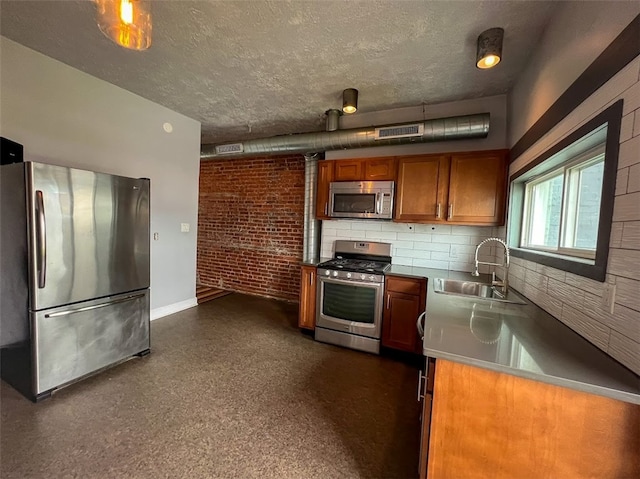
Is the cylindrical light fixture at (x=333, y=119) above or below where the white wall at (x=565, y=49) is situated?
above

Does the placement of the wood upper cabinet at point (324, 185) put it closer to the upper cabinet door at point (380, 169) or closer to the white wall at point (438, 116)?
the white wall at point (438, 116)

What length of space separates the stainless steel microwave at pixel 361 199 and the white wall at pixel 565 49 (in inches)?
51.4

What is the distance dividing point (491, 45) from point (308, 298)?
2.81 meters

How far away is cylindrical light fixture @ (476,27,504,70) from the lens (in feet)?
6.15

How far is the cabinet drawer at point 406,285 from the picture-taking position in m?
2.66

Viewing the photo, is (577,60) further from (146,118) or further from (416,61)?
(146,118)

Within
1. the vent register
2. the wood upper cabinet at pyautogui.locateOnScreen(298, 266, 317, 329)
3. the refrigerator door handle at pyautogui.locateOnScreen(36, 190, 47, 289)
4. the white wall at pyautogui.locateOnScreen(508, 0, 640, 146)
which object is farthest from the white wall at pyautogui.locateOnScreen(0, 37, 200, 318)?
the white wall at pyautogui.locateOnScreen(508, 0, 640, 146)

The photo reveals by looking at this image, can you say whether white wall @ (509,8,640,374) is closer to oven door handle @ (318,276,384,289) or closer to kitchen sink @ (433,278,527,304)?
kitchen sink @ (433,278,527,304)

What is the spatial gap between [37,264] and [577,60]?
3.45 m

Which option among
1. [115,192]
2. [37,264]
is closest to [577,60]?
[115,192]

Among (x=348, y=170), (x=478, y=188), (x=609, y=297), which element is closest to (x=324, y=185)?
(x=348, y=170)

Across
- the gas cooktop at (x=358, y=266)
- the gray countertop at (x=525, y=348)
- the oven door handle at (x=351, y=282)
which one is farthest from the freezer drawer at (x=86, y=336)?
the gray countertop at (x=525, y=348)

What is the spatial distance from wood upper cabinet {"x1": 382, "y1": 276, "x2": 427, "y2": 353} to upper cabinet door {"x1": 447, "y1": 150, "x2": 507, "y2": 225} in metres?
0.84

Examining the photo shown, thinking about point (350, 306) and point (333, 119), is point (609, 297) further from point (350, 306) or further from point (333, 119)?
point (333, 119)
